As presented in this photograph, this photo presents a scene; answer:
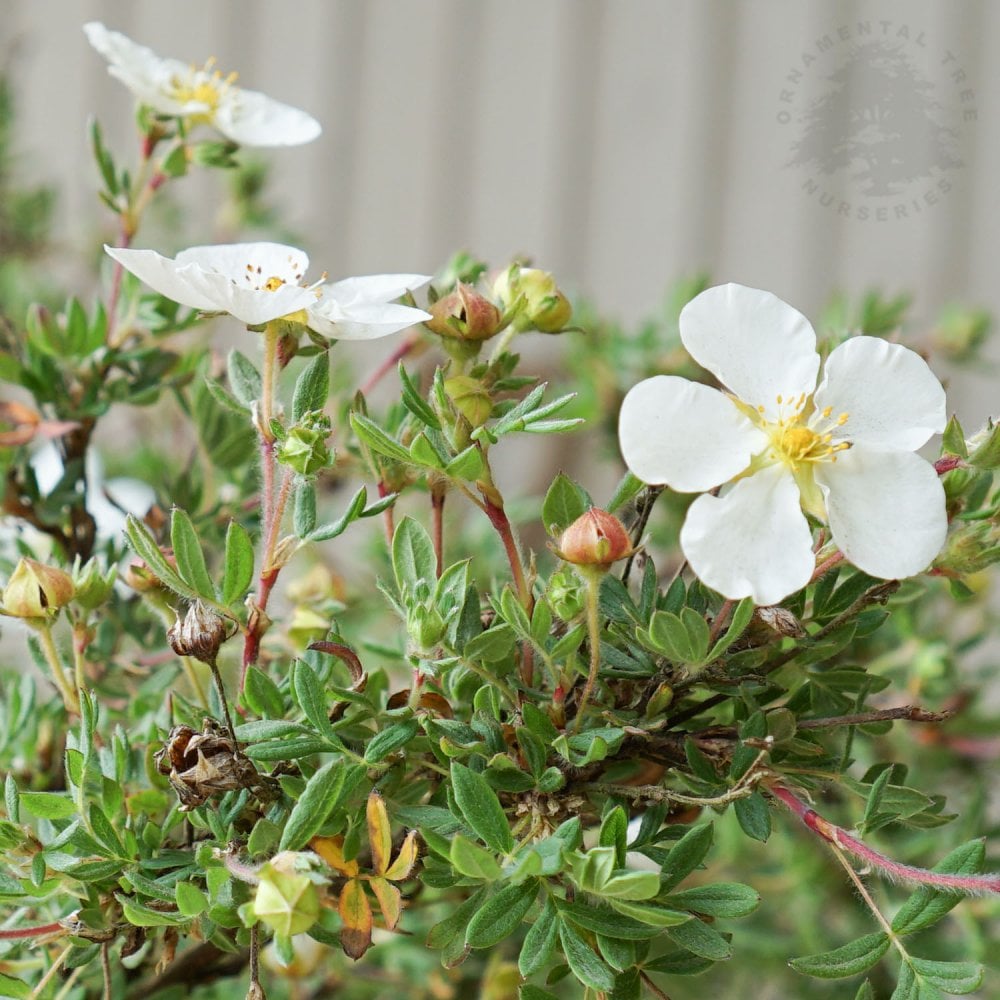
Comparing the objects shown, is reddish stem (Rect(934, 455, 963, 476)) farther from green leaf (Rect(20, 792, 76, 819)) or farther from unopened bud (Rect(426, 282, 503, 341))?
green leaf (Rect(20, 792, 76, 819))

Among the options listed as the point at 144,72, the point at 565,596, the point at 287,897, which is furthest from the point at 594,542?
the point at 144,72

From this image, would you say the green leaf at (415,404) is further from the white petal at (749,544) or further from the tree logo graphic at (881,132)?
the tree logo graphic at (881,132)

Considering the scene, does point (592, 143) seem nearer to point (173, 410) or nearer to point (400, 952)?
point (173, 410)

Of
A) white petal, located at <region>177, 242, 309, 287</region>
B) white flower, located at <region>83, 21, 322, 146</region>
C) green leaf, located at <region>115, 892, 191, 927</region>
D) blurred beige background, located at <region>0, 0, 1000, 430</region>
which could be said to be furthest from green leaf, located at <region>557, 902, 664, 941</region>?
blurred beige background, located at <region>0, 0, 1000, 430</region>

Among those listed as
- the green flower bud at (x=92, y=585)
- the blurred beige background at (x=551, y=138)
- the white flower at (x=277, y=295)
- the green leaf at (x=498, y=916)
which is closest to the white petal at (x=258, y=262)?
the white flower at (x=277, y=295)

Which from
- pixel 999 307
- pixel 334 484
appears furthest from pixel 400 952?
pixel 999 307

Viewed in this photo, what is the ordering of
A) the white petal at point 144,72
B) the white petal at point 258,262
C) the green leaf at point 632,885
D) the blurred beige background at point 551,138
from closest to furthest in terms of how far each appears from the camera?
the green leaf at point 632,885
the white petal at point 258,262
the white petal at point 144,72
the blurred beige background at point 551,138
